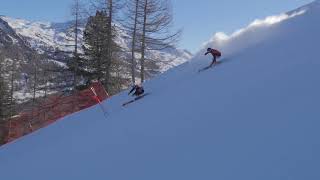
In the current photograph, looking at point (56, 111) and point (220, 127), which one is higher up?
point (220, 127)

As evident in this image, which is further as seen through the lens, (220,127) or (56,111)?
(56,111)

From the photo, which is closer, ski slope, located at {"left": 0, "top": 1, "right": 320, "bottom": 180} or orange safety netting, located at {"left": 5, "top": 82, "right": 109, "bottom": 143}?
ski slope, located at {"left": 0, "top": 1, "right": 320, "bottom": 180}

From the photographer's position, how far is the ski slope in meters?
7.89

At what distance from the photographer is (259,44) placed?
15.2 m

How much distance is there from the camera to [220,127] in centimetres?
980

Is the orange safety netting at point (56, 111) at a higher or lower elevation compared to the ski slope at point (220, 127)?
lower

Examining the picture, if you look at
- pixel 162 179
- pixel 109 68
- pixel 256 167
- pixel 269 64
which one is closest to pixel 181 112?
pixel 269 64

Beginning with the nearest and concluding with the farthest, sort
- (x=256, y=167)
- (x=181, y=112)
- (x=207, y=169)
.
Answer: (x=256, y=167), (x=207, y=169), (x=181, y=112)

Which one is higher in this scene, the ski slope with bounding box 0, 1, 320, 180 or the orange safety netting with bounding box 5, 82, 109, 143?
the ski slope with bounding box 0, 1, 320, 180

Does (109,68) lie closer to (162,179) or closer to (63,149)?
(63,149)

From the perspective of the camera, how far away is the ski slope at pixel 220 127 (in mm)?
7891

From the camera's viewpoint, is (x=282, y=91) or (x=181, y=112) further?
(x=181, y=112)

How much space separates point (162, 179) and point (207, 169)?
0.73 m

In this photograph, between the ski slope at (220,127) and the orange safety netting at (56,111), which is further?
the orange safety netting at (56,111)
